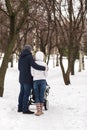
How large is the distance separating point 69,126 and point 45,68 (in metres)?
2.27

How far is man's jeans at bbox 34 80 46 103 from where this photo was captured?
10750mm

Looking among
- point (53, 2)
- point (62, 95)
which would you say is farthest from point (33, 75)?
point (53, 2)

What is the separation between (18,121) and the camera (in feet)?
31.2

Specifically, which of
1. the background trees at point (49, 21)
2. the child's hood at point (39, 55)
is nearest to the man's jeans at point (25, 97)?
the child's hood at point (39, 55)

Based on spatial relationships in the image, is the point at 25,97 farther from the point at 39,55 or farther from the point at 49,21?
the point at 49,21

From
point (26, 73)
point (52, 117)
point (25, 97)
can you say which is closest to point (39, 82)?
point (26, 73)

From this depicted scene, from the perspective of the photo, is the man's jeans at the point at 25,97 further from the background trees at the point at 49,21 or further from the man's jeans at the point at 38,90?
the background trees at the point at 49,21

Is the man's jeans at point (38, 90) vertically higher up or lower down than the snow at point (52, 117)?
higher up

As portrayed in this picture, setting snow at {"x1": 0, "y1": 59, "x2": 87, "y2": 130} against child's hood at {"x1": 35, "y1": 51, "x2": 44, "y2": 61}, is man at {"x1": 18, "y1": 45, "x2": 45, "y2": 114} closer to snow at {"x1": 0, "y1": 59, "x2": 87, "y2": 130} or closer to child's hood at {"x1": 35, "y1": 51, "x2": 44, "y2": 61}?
child's hood at {"x1": 35, "y1": 51, "x2": 44, "y2": 61}

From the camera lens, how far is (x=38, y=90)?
427 inches

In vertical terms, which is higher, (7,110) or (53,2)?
(53,2)

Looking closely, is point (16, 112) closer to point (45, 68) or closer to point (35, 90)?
point (35, 90)

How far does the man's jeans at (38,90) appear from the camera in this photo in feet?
35.3

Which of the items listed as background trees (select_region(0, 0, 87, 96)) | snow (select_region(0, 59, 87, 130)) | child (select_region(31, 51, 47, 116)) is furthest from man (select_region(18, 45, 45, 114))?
background trees (select_region(0, 0, 87, 96))
